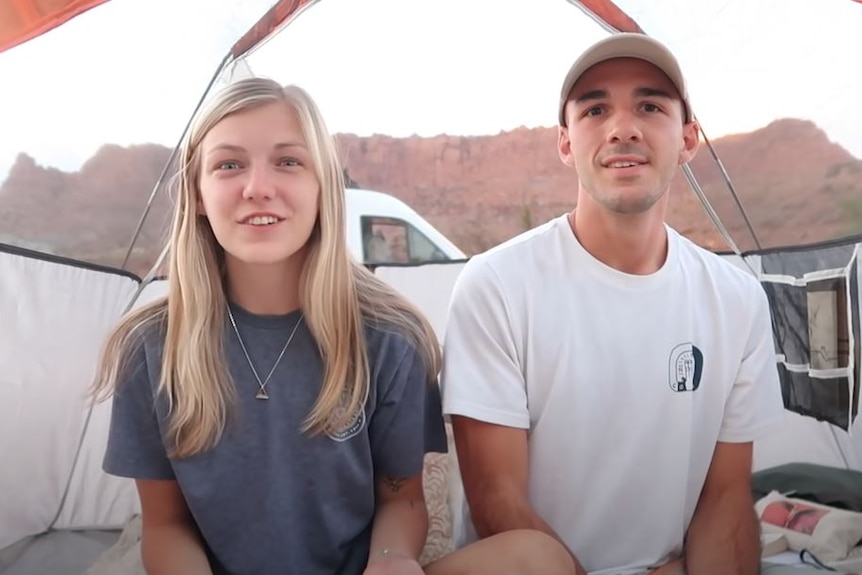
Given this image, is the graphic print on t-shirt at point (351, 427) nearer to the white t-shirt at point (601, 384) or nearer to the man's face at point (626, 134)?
the white t-shirt at point (601, 384)

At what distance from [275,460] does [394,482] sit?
0.20 metres

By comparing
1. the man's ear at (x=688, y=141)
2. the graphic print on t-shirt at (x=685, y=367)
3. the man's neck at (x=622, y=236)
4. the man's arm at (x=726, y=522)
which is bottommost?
the man's arm at (x=726, y=522)

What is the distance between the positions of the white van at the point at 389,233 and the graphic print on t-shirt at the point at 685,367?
1.36 metres

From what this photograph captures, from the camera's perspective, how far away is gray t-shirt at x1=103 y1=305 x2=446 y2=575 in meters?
1.19

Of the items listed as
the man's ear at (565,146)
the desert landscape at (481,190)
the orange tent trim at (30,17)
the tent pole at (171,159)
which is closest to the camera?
the man's ear at (565,146)

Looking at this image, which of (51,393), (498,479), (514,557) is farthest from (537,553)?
(51,393)

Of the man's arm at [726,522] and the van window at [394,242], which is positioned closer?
the man's arm at [726,522]

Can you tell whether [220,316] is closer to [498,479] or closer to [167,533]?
[167,533]

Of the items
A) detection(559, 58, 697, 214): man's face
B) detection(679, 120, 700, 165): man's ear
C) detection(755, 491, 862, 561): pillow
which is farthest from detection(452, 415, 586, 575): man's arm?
detection(755, 491, 862, 561): pillow

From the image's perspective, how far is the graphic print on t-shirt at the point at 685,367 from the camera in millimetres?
1327

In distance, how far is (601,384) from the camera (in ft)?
4.29

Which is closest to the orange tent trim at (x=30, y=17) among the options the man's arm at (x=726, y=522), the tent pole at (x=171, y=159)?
the tent pole at (x=171, y=159)

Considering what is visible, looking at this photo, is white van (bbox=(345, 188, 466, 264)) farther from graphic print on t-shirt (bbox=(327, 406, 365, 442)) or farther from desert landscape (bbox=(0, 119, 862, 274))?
graphic print on t-shirt (bbox=(327, 406, 365, 442))

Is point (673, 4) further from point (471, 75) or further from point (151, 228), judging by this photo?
point (151, 228)
